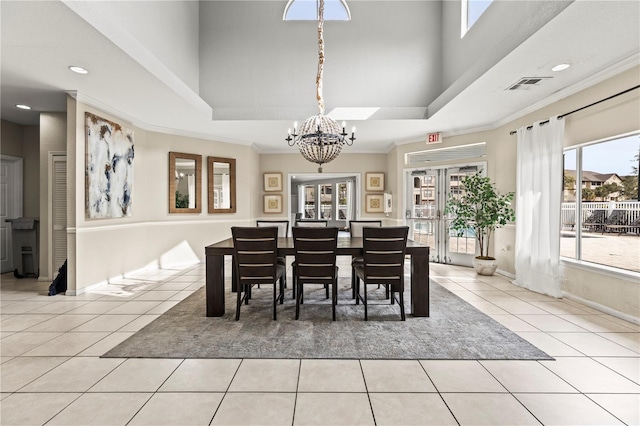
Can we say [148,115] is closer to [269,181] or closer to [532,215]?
[269,181]

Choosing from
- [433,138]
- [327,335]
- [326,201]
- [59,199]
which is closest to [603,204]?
[433,138]

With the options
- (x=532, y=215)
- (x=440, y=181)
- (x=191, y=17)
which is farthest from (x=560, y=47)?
(x=191, y=17)

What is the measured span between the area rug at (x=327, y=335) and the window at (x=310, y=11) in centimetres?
451

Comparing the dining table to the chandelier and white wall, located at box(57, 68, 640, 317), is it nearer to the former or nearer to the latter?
Answer: the chandelier

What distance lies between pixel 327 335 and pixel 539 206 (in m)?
3.36

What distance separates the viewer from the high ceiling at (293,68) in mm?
3035

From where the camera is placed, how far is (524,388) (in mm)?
1977

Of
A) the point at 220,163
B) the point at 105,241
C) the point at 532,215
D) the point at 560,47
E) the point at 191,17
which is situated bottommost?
the point at 105,241

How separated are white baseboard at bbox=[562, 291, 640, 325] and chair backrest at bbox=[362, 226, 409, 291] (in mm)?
2233

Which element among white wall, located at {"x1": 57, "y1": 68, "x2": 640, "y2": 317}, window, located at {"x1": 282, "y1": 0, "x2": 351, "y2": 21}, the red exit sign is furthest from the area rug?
window, located at {"x1": 282, "y1": 0, "x2": 351, "y2": 21}

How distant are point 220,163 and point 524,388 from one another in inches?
238

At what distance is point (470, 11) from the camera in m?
4.30

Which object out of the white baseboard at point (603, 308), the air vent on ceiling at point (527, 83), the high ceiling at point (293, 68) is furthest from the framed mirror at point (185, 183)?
the white baseboard at point (603, 308)

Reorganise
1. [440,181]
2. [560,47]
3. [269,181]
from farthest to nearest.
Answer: [269,181], [440,181], [560,47]
